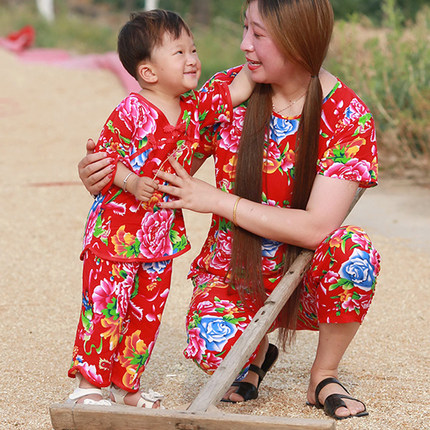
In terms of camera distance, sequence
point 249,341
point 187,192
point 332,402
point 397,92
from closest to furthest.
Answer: point 249,341, point 187,192, point 332,402, point 397,92

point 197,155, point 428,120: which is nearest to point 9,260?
point 197,155

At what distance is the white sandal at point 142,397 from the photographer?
104 inches

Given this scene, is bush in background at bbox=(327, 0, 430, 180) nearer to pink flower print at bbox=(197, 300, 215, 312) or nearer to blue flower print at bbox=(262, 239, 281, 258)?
blue flower print at bbox=(262, 239, 281, 258)

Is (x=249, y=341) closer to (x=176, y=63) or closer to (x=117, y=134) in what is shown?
(x=117, y=134)

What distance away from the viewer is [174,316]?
12.6 ft

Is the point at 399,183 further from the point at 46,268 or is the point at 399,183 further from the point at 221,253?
the point at 221,253

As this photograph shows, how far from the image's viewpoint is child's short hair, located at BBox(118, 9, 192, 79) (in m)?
2.48

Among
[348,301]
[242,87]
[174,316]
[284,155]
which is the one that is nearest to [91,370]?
[348,301]

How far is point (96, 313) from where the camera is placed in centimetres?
250

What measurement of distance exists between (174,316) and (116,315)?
1328 millimetres

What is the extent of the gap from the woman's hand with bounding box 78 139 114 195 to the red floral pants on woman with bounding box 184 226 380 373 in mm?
528

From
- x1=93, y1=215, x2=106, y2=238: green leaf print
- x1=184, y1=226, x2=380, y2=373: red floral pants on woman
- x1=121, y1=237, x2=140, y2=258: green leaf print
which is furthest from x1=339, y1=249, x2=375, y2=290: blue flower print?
x1=93, y1=215, x2=106, y2=238: green leaf print

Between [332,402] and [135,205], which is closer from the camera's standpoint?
[135,205]

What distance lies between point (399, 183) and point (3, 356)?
3.95m
